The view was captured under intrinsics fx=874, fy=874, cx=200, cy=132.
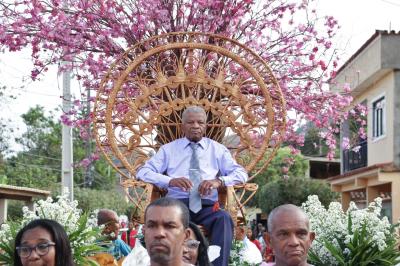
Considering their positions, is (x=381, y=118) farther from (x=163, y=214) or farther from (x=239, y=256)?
(x=163, y=214)

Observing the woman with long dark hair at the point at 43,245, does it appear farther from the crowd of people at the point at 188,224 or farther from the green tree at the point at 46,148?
the green tree at the point at 46,148

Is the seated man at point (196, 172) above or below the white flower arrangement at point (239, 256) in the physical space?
above

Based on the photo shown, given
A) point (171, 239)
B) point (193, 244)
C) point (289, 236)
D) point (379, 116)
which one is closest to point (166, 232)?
point (171, 239)

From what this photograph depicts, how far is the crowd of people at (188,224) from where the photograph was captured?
516 cm

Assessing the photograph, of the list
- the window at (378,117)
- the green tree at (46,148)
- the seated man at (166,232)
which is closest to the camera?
the seated man at (166,232)

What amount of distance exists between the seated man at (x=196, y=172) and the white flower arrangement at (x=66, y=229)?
2.60 feet

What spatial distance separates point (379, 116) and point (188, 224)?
19916mm

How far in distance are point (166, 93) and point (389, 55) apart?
45.1ft

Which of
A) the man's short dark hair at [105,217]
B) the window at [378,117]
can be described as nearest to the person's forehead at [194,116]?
the man's short dark hair at [105,217]

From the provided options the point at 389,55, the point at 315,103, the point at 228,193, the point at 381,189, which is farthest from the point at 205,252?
the point at 381,189

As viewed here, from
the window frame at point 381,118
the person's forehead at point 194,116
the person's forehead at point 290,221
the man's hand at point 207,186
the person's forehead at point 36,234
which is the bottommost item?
the person's forehead at point 36,234

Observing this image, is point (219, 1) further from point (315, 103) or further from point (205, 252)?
point (205, 252)

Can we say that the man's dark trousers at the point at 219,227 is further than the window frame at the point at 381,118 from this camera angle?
No

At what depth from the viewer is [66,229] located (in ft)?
25.8
